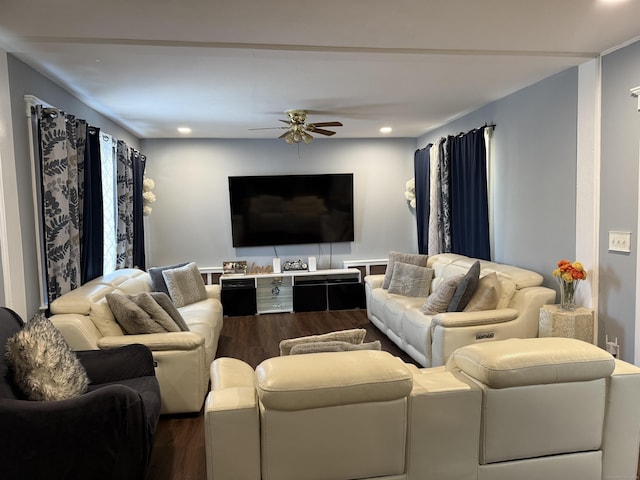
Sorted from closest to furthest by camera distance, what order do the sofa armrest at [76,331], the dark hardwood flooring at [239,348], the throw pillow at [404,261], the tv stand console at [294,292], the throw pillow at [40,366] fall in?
the throw pillow at [40,366] → the dark hardwood flooring at [239,348] → the sofa armrest at [76,331] → the throw pillow at [404,261] → the tv stand console at [294,292]

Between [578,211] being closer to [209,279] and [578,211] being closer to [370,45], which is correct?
[370,45]

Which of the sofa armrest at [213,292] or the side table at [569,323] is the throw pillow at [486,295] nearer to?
the side table at [569,323]

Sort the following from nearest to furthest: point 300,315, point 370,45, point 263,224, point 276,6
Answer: point 276,6 < point 370,45 < point 300,315 < point 263,224

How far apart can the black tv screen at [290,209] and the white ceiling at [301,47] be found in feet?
6.14

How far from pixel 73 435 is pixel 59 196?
1.95 m

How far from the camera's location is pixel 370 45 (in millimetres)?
2773

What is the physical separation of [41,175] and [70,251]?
61 cm

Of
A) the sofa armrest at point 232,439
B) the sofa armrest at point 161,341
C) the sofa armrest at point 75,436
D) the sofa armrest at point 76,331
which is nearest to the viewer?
the sofa armrest at point 232,439

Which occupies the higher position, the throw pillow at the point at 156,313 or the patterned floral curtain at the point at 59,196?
the patterned floral curtain at the point at 59,196

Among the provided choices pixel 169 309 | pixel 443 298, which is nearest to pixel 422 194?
pixel 443 298

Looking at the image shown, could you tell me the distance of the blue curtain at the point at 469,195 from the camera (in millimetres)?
4613

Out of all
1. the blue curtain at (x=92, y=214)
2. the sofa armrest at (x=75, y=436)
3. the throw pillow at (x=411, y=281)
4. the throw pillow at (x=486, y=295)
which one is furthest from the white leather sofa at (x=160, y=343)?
the throw pillow at (x=411, y=281)

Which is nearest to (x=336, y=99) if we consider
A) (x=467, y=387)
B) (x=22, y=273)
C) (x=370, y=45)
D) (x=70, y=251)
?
(x=370, y=45)

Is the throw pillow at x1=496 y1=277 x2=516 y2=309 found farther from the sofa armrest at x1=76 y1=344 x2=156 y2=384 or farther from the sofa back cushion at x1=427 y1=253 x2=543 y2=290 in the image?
the sofa armrest at x1=76 y1=344 x2=156 y2=384
